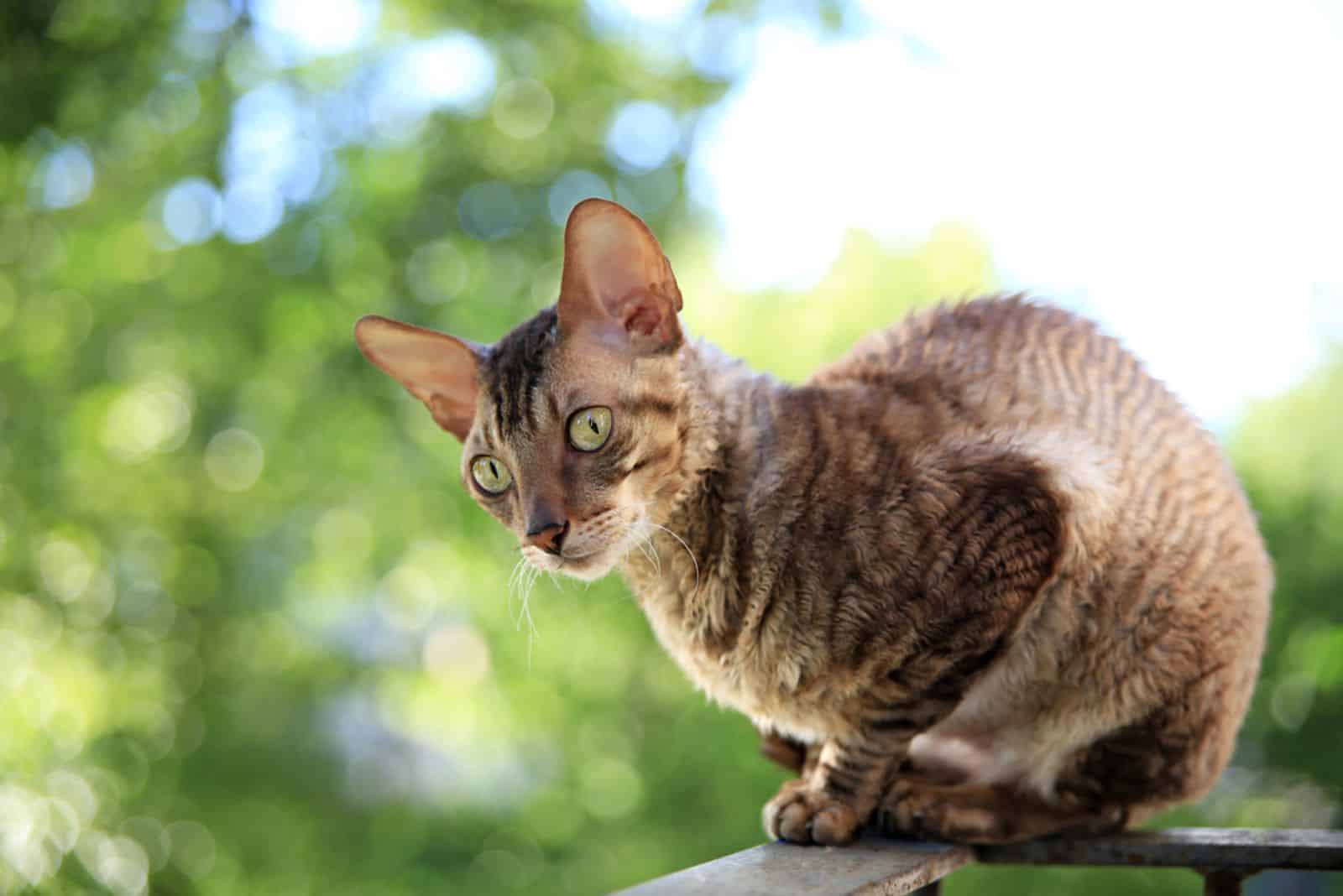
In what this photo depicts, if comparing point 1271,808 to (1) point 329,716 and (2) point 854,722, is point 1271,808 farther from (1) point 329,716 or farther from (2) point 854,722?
(1) point 329,716

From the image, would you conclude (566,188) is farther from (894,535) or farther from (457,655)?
(894,535)

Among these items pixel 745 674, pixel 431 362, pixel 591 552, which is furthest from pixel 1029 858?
pixel 431 362

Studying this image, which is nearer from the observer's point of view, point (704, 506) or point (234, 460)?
point (704, 506)

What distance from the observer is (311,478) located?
344 cm

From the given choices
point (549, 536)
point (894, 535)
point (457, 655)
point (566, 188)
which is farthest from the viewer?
point (457, 655)

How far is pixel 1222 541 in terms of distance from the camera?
4.69ft

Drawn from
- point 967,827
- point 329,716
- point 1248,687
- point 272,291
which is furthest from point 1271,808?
point 272,291

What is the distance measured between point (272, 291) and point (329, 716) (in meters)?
1.37

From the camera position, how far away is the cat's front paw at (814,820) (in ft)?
4.27

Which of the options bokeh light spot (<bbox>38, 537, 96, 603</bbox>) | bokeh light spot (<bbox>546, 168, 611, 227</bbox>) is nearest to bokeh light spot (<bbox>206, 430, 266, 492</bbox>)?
bokeh light spot (<bbox>38, 537, 96, 603</bbox>)

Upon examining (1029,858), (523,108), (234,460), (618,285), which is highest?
(618,285)

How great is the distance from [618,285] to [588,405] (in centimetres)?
14

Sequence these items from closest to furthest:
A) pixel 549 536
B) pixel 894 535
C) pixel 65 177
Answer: pixel 549 536, pixel 894 535, pixel 65 177

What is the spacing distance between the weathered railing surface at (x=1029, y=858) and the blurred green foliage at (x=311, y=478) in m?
1.78
